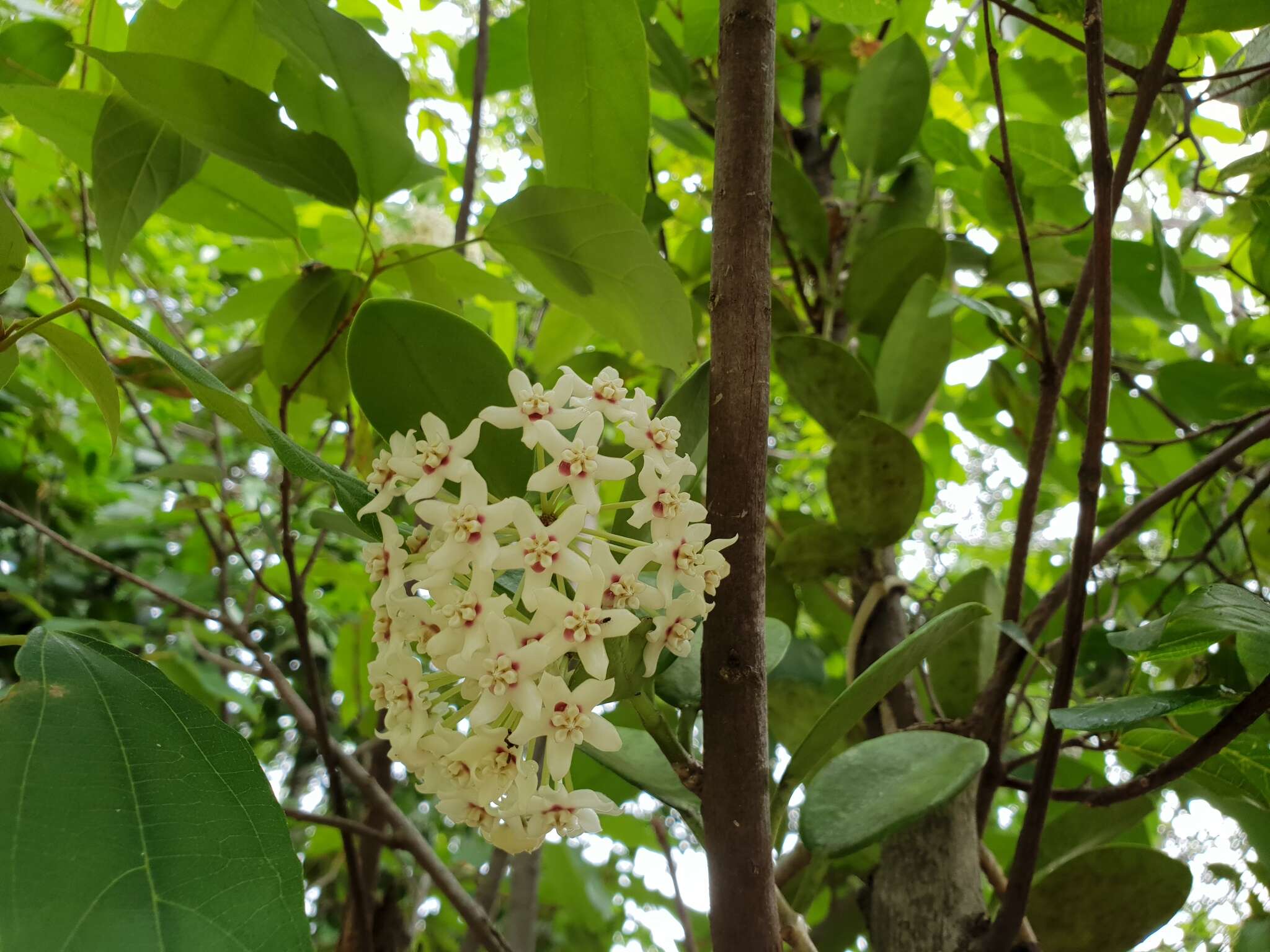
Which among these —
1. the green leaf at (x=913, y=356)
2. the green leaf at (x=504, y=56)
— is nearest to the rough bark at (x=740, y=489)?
the green leaf at (x=913, y=356)

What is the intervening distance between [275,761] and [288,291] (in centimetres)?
173

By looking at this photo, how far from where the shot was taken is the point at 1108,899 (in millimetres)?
718

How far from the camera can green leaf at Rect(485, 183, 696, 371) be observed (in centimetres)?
64

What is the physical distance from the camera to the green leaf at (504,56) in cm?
114

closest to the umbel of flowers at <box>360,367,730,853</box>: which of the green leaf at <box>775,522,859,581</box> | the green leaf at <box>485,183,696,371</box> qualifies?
the green leaf at <box>485,183,696,371</box>

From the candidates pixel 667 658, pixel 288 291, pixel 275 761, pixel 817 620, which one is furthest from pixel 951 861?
pixel 275 761

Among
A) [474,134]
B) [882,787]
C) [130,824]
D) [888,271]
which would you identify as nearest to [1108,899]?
[882,787]

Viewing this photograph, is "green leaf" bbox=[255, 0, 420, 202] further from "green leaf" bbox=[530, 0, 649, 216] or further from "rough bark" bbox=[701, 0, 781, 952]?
"rough bark" bbox=[701, 0, 781, 952]

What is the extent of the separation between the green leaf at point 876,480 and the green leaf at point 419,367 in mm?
357

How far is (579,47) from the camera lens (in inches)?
26.1

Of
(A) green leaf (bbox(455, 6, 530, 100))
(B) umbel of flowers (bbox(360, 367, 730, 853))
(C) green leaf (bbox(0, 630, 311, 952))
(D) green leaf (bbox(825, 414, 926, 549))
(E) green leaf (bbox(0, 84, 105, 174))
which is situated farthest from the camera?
(A) green leaf (bbox(455, 6, 530, 100))

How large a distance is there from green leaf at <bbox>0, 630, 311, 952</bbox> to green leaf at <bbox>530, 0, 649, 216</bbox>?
1.38 ft

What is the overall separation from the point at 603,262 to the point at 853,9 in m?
0.39

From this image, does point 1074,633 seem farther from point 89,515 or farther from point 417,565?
point 89,515
